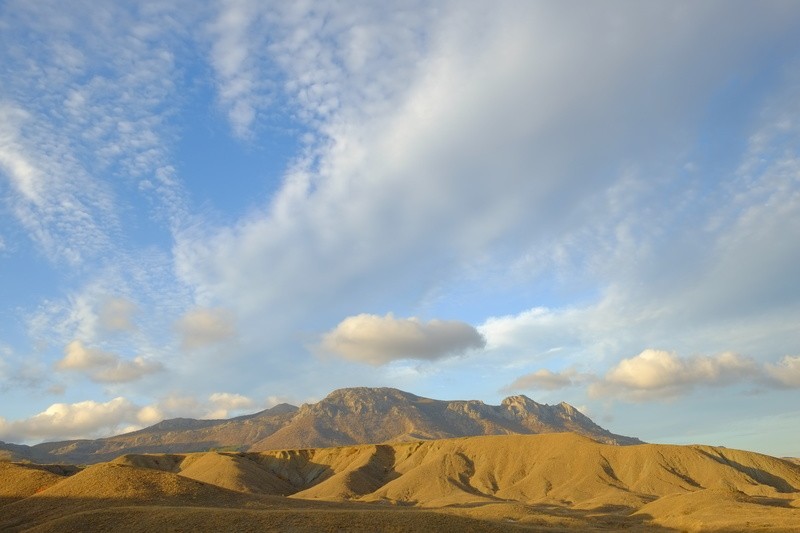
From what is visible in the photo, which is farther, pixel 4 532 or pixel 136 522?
pixel 4 532

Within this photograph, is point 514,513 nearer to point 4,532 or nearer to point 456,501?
point 456,501

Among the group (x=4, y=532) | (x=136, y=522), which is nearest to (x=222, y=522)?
(x=136, y=522)

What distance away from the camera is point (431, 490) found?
359ft

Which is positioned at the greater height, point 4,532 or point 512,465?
point 512,465

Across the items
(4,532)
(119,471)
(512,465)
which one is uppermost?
(512,465)

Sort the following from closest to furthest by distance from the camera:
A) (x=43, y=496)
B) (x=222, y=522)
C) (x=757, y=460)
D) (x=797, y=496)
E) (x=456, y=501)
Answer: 1. (x=222, y=522)
2. (x=43, y=496)
3. (x=797, y=496)
4. (x=456, y=501)
5. (x=757, y=460)

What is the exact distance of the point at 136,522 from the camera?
127ft

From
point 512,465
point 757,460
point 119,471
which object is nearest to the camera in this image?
point 119,471

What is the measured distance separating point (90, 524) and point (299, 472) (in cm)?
10838

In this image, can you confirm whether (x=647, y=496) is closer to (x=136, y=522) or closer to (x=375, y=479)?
(x=375, y=479)

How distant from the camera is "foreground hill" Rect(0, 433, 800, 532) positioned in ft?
129

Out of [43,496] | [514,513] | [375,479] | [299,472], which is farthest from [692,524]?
[299,472]

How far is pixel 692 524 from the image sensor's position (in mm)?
52969

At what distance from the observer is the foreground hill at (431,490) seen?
129 ft
